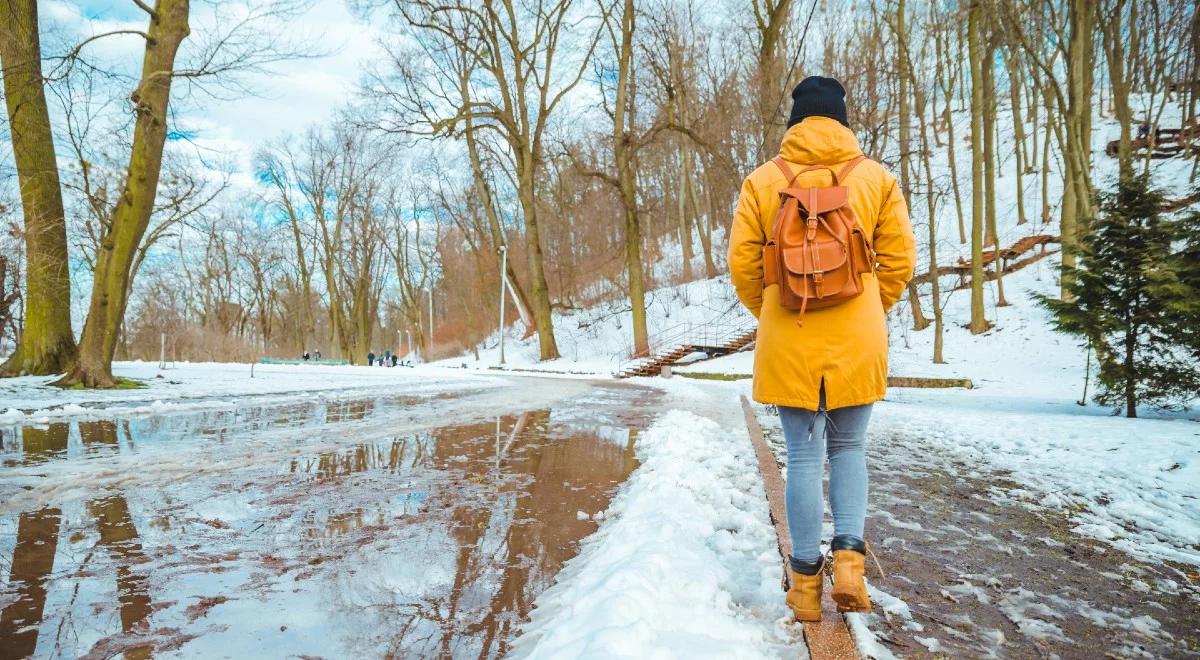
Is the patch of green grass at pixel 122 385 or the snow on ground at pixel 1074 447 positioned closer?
the snow on ground at pixel 1074 447

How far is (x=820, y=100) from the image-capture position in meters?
2.35

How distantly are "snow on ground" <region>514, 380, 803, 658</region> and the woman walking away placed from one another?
28 centimetres

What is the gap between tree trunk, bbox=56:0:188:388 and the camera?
34.3 feet

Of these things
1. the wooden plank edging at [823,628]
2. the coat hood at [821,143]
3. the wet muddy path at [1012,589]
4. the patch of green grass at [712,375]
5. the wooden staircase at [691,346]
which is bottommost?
the wet muddy path at [1012,589]

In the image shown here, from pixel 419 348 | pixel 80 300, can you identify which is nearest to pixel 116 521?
pixel 80 300

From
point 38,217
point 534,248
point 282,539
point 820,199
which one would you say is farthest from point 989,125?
point 38,217

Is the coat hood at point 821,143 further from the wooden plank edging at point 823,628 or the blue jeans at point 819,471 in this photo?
the wooden plank edging at point 823,628

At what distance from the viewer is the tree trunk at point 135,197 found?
10.5 meters

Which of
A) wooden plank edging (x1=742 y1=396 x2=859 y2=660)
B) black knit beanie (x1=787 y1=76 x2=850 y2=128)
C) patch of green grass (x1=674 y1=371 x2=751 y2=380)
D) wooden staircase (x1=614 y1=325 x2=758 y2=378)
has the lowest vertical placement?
wooden plank edging (x1=742 y1=396 x2=859 y2=660)

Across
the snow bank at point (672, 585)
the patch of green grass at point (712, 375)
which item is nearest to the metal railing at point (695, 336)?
the patch of green grass at point (712, 375)

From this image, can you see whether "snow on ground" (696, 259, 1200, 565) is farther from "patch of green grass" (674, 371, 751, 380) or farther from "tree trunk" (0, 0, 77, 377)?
"tree trunk" (0, 0, 77, 377)

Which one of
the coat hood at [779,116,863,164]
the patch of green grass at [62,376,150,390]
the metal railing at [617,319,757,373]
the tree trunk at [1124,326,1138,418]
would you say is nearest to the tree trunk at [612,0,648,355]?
the metal railing at [617,319,757,373]

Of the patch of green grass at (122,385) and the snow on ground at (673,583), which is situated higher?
the patch of green grass at (122,385)

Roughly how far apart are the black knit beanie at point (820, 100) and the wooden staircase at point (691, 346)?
19066 mm
